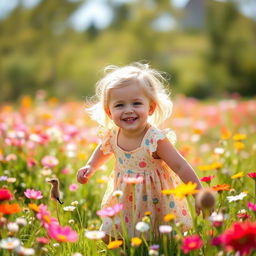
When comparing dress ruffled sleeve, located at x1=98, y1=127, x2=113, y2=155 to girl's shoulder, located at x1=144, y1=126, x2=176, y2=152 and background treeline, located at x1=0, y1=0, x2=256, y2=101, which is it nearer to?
girl's shoulder, located at x1=144, y1=126, x2=176, y2=152

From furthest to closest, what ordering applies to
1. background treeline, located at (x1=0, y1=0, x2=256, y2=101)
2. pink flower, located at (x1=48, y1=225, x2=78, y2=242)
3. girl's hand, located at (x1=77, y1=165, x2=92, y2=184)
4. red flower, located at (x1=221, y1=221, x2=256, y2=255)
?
1. background treeline, located at (x1=0, y1=0, x2=256, y2=101)
2. girl's hand, located at (x1=77, y1=165, x2=92, y2=184)
3. pink flower, located at (x1=48, y1=225, x2=78, y2=242)
4. red flower, located at (x1=221, y1=221, x2=256, y2=255)

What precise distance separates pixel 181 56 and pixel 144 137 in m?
18.8

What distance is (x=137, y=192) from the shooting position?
2062 mm

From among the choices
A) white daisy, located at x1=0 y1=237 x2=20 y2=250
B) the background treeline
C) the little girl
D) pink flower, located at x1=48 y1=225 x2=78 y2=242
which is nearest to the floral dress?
the little girl

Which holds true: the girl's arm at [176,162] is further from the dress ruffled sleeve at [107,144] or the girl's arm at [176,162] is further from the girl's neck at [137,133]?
the dress ruffled sleeve at [107,144]

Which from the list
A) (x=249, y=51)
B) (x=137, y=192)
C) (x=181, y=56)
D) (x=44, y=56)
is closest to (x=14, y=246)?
(x=137, y=192)

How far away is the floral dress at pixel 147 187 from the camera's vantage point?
2037 mm

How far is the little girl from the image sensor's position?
6.66 ft

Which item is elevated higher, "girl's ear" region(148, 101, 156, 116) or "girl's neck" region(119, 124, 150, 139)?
"girl's ear" region(148, 101, 156, 116)

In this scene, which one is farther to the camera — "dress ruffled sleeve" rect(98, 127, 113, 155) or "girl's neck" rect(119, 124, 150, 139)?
"dress ruffled sleeve" rect(98, 127, 113, 155)

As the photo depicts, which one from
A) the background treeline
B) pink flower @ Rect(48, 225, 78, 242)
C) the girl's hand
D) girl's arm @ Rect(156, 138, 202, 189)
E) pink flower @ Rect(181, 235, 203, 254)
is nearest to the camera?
pink flower @ Rect(181, 235, 203, 254)

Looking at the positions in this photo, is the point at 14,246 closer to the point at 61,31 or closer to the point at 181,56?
the point at 61,31

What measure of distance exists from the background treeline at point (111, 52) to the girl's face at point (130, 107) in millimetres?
13774

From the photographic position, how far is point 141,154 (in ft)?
6.83
